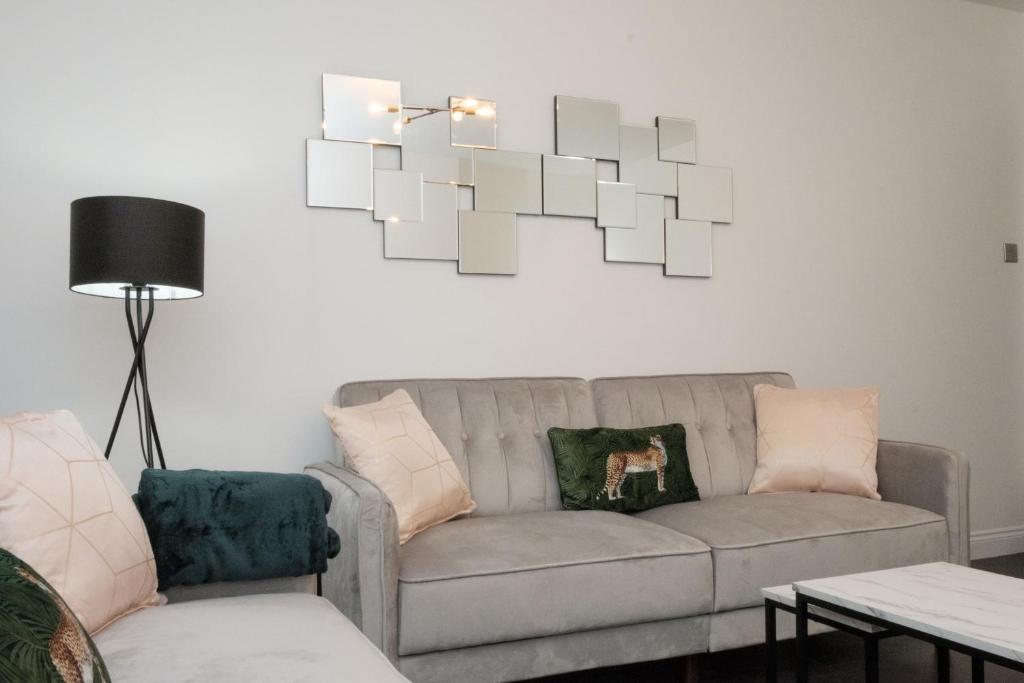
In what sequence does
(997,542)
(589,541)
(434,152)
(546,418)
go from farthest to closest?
1. (997,542)
2. (434,152)
3. (546,418)
4. (589,541)

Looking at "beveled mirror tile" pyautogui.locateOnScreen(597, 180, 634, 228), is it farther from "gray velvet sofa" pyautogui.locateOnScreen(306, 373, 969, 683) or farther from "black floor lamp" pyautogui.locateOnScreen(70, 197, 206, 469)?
"black floor lamp" pyautogui.locateOnScreen(70, 197, 206, 469)

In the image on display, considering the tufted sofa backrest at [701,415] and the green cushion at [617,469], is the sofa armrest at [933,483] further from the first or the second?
the green cushion at [617,469]

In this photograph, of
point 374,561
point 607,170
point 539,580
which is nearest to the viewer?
point 374,561

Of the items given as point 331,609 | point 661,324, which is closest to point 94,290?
point 331,609

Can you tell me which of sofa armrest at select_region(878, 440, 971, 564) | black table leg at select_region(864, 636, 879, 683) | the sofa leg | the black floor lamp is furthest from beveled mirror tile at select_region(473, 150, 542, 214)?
black table leg at select_region(864, 636, 879, 683)

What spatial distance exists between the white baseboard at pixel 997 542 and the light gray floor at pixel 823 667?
156 cm

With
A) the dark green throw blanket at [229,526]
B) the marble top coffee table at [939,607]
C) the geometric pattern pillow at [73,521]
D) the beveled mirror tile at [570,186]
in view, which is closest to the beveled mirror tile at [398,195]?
the beveled mirror tile at [570,186]

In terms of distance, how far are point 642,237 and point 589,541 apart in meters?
1.63

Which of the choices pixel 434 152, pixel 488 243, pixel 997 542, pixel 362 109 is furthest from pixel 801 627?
pixel 997 542

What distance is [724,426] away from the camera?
3.28m

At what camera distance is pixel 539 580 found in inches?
86.5

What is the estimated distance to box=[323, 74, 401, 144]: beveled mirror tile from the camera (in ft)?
10.1

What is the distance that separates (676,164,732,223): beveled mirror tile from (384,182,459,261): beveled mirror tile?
1.05m

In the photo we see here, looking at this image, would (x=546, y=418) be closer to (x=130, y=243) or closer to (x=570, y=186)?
(x=570, y=186)
